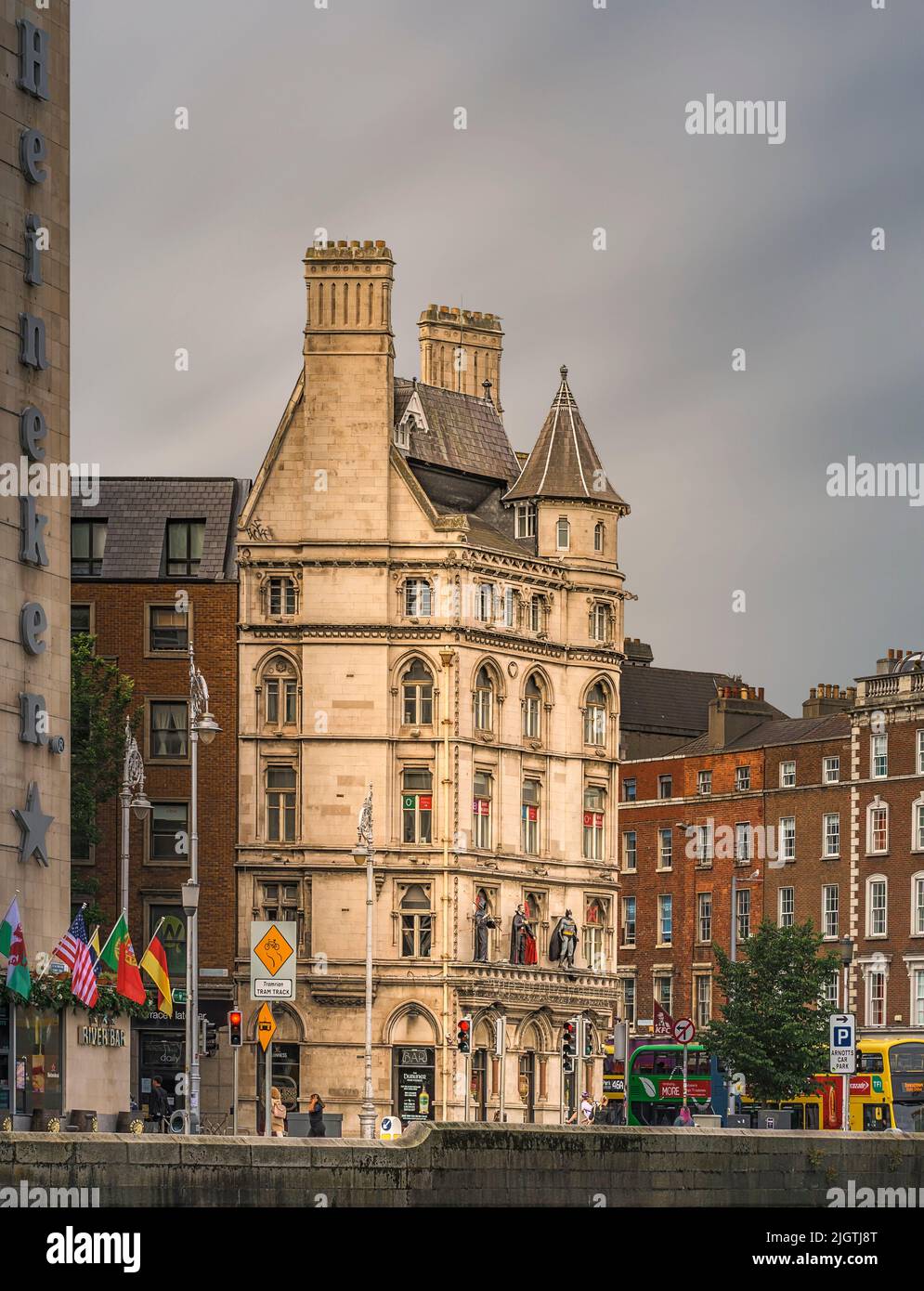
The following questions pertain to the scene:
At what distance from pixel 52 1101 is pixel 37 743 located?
8498 millimetres

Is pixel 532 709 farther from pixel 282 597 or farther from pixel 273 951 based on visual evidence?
pixel 273 951

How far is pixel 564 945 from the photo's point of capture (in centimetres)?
10912

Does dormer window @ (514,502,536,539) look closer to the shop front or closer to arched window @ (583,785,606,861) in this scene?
arched window @ (583,785,606,861)

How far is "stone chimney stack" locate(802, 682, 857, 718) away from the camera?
138500 mm

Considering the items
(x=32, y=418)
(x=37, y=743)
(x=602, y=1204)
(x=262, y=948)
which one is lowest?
(x=602, y=1204)

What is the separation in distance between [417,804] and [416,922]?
13.5ft

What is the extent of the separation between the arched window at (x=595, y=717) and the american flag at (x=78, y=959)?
44.7 meters

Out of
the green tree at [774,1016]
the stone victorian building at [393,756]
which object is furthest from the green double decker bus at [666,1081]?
the stone victorian building at [393,756]

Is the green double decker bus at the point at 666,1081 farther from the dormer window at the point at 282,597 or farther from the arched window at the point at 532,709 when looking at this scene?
the dormer window at the point at 282,597

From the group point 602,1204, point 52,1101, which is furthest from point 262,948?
point 52,1101

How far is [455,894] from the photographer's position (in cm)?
10562

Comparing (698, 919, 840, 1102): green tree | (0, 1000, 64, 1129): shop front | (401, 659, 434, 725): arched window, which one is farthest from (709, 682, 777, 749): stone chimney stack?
(0, 1000, 64, 1129): shop front

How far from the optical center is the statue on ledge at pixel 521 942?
107 metres
